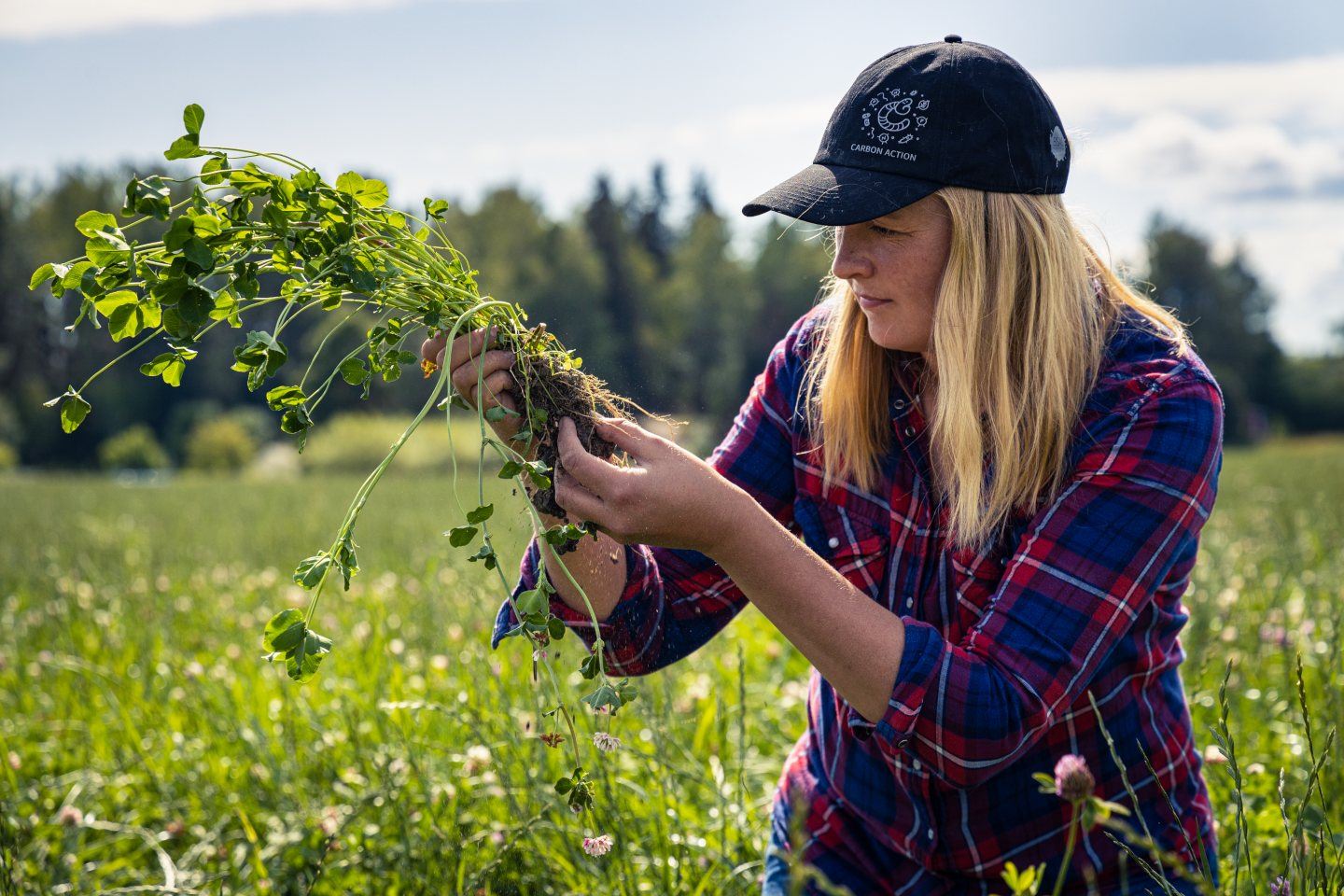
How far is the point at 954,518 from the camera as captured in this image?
5.32ft

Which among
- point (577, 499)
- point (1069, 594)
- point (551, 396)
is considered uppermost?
point (551, 396)

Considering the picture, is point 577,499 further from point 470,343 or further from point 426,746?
point 426,746

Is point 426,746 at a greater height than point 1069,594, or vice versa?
point 1069,594

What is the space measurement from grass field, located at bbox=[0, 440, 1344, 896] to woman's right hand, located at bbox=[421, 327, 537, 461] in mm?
150

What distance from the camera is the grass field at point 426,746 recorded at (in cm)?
197

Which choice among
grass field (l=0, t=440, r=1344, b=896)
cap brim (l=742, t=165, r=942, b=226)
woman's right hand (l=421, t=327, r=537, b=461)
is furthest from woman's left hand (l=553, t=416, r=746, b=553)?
cap brim (l=742, t=165, r=942, b=226)

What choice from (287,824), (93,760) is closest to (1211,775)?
(287,824)

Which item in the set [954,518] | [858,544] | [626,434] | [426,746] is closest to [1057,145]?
[954,518]

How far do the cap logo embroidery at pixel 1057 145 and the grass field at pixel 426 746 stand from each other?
2.51 ft

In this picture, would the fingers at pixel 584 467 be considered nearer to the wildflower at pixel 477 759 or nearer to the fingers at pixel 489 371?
the fingers at pixel 489 371

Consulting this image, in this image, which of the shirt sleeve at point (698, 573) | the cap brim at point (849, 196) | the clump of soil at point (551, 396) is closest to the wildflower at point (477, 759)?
the shirt sleeve at point (698, 573)

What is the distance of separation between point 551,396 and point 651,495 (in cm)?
25

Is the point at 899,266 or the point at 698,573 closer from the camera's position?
the point at 899,266

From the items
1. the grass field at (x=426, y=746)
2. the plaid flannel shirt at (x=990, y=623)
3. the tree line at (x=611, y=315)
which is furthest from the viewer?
the tree line at (x=611, y=315)
